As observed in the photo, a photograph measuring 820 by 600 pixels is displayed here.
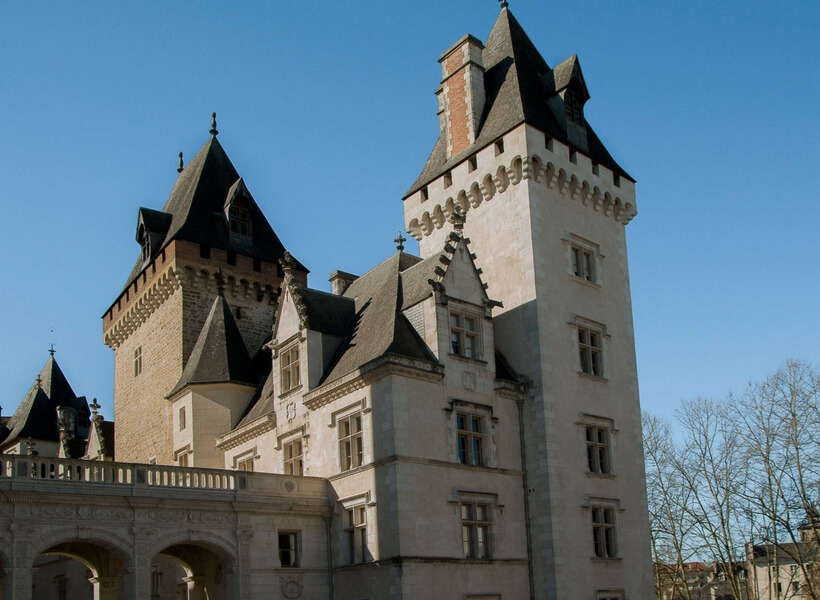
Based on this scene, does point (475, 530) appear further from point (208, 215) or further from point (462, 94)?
point (208, 215)

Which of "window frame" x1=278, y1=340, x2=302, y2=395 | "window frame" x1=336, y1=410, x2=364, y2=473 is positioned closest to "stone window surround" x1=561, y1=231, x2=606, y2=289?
"window frame" x1=336, y1=410, x2=364, y2=473

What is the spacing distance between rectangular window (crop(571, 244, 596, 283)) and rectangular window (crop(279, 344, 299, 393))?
8759 millimetres

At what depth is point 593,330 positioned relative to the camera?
27.8m

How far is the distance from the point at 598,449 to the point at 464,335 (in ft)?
18.3

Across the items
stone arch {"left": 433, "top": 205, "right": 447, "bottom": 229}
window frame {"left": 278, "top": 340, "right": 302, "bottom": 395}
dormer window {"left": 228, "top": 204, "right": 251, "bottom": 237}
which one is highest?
dormer window {"left": 228, "top": 204, "right": 251, "bottom": 237}

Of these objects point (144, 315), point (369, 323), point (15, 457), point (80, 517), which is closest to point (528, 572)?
point (369, 323)

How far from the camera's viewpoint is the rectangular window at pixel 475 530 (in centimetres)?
2297

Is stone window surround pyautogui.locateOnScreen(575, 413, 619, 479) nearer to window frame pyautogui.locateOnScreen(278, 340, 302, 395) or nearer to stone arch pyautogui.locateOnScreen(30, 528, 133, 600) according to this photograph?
window frame pyautogui.locateOnScreen(278, 340, 302, 395)

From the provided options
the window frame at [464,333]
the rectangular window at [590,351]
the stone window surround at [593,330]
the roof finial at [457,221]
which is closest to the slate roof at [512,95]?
the roof finial at [457,221]

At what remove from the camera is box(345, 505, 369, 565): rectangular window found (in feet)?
74.1

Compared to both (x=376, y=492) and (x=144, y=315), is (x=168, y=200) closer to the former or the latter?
(x=144, y=315)

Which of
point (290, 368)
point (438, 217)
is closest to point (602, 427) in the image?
point (438, 217)

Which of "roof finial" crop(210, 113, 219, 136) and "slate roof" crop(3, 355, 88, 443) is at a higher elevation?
"roof finial" crop(210, 113, 219, 136)

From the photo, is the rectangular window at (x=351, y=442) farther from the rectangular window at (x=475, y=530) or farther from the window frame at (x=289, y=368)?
the rectangular window at (x=475, y=530)
